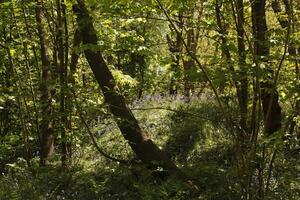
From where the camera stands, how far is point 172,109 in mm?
6895

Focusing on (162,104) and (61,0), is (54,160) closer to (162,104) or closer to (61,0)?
(61,0)

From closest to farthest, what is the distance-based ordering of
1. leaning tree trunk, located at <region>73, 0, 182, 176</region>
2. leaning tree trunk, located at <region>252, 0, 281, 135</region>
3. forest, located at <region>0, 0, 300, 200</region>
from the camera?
leaning tree trunk, located at <region>252, 0, 281, 135</region>, forest, located at <region>0, 0, 300, 200</region>, leaning tree trunk, located at <region>73, 0, 182, 176</region>

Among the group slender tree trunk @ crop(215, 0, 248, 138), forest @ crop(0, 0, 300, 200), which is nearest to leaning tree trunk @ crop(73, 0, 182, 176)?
forest @ crop(0, 0, 300, 200)

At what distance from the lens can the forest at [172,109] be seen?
188 inches

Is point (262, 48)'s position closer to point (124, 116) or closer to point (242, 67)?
point (242, 67)

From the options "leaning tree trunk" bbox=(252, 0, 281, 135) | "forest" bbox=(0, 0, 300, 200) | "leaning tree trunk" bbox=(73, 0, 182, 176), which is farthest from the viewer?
"leaning tree trunk" bbox=(73, 0, 182, 176)

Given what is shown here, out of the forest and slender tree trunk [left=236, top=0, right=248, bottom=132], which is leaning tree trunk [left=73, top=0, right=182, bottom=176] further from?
slender tree trunk [left=236, top=0, right=248, bottom=132]

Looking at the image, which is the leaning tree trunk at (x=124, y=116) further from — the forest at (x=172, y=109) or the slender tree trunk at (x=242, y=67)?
the slender tree trunk at (x=242, y=67)

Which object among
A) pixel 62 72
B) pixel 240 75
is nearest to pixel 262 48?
pixel 240 75

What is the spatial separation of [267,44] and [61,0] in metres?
3.82

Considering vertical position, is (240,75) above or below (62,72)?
below

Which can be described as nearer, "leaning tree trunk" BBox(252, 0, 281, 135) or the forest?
"leaning tree trunk" BBox(252, 0, 281, 135)

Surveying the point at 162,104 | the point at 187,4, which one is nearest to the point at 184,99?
the point at 162,104

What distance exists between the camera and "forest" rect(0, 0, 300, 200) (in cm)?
477
